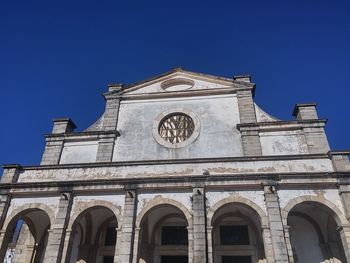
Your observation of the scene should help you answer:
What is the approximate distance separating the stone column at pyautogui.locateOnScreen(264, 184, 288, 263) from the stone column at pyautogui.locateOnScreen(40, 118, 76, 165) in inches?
430

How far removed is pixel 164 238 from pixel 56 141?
8.10m

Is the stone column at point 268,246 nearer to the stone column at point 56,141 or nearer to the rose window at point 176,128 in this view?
the rose window at point 176,128

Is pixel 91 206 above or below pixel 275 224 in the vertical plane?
above

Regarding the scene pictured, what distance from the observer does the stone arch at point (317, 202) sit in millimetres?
10692

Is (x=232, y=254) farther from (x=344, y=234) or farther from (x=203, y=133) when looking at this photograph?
(x=203, y=133)

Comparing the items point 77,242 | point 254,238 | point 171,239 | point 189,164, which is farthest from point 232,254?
point 77,242

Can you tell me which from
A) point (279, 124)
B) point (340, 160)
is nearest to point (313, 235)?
point (340, 160)

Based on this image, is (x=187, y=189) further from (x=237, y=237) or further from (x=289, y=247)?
(x=289, y=247)

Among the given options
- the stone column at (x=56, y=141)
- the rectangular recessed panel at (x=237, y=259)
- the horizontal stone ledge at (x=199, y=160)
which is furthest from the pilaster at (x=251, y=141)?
the stone column at (x=56, y=141)

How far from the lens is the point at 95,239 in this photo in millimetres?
14047

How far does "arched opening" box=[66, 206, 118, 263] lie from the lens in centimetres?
1369

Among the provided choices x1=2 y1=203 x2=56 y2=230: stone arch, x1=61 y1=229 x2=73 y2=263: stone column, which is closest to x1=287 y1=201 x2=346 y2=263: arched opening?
x1=61 y1=229 x2=73 y2=263: stone column

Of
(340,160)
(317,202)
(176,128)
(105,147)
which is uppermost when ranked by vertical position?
(176,128)

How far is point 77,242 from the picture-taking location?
14.0m
